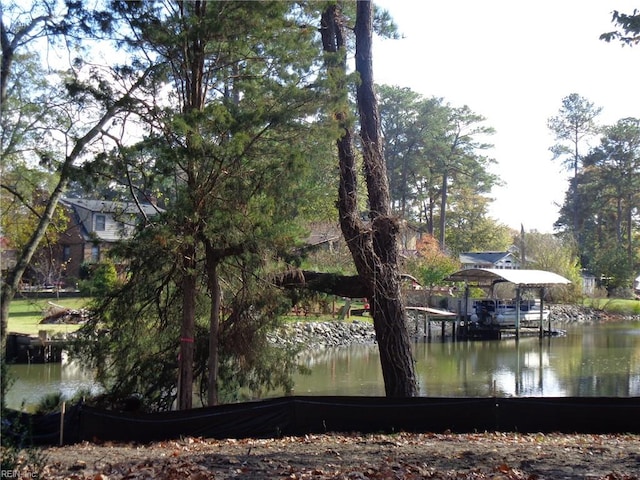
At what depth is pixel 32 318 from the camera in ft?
107

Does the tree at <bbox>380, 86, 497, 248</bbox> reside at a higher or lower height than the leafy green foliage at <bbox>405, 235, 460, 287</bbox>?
higher

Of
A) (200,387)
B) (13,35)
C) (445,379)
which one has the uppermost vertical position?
(13,35)

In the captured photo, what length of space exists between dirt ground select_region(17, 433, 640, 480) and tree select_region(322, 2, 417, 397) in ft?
10.1

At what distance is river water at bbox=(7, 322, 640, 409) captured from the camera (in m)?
20.7

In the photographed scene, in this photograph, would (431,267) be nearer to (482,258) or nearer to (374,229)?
(482,258)

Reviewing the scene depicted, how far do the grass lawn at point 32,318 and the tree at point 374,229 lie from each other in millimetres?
15052

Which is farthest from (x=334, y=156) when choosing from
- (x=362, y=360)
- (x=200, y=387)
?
(x=362, y=360)

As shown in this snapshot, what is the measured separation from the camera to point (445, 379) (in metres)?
23.9

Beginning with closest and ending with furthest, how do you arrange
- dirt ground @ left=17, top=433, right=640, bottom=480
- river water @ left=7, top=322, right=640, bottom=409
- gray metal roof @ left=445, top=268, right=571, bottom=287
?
dirt ground @ left=17, top=433, right=640, bottom=480
river water @ left=7, top=322, right=640, bottom=409
gray metal roof @ left=445, top=268, right=571, bottom=287

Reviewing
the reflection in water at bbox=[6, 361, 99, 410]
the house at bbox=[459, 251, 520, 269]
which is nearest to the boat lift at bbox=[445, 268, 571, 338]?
the house at bbox=[459, 251, 520, 269]

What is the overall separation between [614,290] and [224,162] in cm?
5922

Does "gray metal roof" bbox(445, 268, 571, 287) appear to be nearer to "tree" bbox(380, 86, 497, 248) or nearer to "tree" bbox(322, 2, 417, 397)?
"tree" bbox(380, 86, 497, 248)

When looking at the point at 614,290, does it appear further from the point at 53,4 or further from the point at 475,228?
the point at 53,4

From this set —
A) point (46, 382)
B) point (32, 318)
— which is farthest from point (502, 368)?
point (32, 318)
